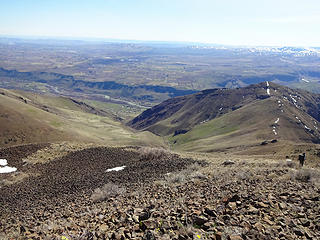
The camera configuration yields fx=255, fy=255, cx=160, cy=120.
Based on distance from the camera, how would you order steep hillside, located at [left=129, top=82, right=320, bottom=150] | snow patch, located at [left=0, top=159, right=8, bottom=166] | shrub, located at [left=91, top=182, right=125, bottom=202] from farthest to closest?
steep hillside, located at [left=129, top=82, right=320, bottom=150], snow patch, located at [left=0, top=159, right=8, bottom=166], shrub, located at [left=91, top=182, right=125, bottom=202]

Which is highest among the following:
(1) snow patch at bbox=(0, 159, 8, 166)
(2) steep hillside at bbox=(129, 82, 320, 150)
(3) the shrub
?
(3) the shrub

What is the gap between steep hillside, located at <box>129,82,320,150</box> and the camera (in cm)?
9138

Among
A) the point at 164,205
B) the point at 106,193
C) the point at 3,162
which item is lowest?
the point at 3,162

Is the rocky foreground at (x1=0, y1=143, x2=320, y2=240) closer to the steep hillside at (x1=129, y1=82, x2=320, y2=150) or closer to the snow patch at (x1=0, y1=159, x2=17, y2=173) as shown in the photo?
the snow patch at (x1=0, y1=159, x2=17, y2=173)

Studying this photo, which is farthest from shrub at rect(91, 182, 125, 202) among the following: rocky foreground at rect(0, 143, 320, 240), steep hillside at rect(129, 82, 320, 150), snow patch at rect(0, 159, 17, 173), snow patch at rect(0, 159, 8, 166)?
steep hillside at rect(129, 82, 320, 150)

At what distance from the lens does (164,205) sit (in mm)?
11688

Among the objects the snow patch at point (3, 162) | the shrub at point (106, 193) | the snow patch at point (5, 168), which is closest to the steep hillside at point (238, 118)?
the snow patch at point (3, 162)

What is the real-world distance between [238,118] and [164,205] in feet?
379

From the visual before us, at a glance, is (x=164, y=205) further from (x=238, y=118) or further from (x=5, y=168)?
(x=238, y=118)

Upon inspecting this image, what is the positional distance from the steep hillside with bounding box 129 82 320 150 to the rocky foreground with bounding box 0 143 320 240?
62501 mm

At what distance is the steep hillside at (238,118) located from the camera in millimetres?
91375

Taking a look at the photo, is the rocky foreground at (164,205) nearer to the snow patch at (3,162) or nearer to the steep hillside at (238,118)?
the snow patch at (3,162)

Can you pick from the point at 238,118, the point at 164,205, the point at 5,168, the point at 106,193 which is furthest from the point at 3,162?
the point at 238,118

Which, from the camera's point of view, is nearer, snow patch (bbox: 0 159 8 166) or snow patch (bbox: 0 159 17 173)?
snow patch (bbox: 0 159 17 173)
